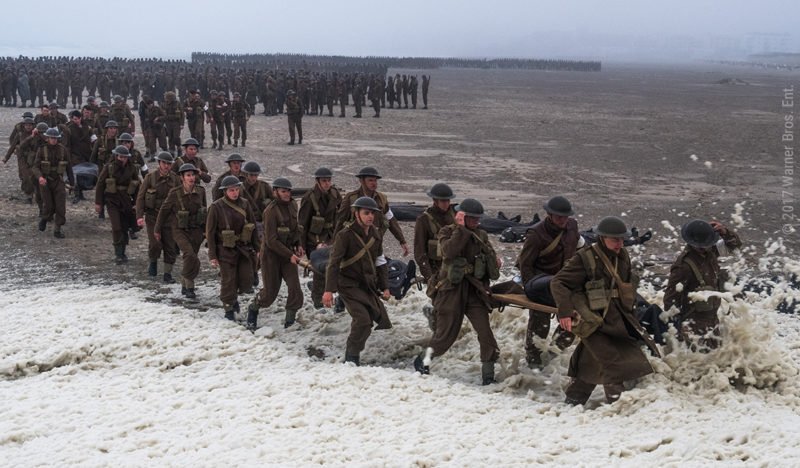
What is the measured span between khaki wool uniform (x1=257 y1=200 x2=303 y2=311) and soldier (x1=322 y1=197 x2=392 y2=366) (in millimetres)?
1121

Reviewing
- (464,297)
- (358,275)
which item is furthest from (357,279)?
(464,297)

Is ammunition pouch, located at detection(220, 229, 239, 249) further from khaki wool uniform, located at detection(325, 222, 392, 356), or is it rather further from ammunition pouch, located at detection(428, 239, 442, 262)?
ammunition pouch, located at detection(428, 239, 442, 262)

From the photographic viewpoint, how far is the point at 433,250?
328 inches

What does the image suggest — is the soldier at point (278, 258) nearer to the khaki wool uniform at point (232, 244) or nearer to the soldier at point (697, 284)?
the khaki wool uniform at point (232, 244)

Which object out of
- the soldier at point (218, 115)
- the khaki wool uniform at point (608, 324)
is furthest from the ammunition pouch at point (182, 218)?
the soldier at point (218, 115)

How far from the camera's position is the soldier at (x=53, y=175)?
12430 millimetres

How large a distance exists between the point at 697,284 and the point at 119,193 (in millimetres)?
7645

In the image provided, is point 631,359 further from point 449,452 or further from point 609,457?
point 449,452

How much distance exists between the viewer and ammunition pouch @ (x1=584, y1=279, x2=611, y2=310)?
20.4 ft

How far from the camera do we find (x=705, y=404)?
20.1 feet

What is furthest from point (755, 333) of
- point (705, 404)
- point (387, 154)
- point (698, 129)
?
point (698, 129)

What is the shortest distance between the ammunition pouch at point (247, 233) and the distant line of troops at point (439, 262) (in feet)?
0.05

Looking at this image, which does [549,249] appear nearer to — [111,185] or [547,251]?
[547,251]

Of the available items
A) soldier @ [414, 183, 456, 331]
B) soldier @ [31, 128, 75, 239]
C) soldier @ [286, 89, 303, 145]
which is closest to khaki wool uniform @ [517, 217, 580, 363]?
soldier @ [414, 183, 456, 331]
